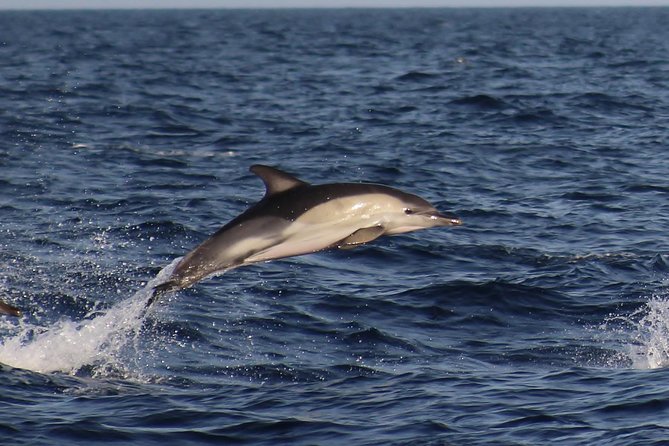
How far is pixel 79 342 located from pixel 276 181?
3.17 meters

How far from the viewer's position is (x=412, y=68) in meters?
45.4

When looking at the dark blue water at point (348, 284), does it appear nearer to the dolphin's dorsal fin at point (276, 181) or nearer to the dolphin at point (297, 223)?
the dolphin at point (297, 223)

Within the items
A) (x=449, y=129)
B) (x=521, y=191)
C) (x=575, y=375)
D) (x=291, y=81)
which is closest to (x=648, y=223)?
(x=521, y=191)

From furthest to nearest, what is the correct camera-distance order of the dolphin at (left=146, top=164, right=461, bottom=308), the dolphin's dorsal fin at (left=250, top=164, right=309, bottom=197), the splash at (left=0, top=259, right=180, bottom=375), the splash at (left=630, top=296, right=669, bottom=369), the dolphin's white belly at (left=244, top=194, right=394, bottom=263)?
the splash at (left=630, top=296, right=669, bottom=369)
the splash at (left=0, top=259, right=180, bottom=375)
the dolphin's white belly at (left=244, top=194, right=394, bottom=263)
the dolphin's dorsal fin at (left=250, top=164, right=309, bottom=197)
the dolphin at (left=146, top=164, right=461, bottom=308)

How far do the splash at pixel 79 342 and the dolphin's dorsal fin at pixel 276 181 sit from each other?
55.2 inches

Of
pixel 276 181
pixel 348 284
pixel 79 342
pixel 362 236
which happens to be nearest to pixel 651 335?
pixel 348 284

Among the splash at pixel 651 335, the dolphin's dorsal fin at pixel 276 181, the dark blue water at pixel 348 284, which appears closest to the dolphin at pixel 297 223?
the dolphin's dorsal fin at pixel 276 181

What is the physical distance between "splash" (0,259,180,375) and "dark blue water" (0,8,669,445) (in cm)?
3

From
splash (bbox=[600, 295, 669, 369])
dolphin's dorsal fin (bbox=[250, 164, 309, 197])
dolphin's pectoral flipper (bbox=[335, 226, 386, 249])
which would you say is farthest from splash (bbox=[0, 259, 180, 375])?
splash (bbox=[600, 295, 669, 369])

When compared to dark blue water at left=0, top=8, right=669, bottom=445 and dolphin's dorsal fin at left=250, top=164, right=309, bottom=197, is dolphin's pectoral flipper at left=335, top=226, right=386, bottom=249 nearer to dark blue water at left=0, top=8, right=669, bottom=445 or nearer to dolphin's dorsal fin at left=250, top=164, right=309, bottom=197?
dolphin's dorsal fin at left=250, top=164, right=309, bottom=197

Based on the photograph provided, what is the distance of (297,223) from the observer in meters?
9.79

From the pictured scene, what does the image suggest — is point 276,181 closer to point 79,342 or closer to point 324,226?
point 324,226

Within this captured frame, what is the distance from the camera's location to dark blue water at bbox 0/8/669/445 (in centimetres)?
984

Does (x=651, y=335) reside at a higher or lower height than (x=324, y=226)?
lower
